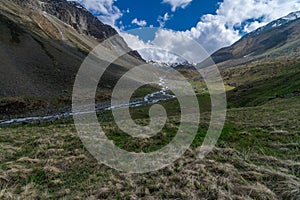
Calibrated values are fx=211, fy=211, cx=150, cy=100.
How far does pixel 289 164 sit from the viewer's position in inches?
433

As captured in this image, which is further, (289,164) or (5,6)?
(5,6)

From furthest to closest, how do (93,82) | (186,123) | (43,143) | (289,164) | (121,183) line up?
(93,82), (186,123), (43,143), (289,164), (121,183)

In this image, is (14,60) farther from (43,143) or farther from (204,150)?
(204,150)

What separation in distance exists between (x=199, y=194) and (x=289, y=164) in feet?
18.7

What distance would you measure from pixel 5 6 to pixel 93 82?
90.0m

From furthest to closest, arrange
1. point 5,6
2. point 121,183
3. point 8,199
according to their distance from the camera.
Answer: point 5,6 < point 121,183 < point 8,199

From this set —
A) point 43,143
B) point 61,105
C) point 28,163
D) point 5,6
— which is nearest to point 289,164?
point 28,163

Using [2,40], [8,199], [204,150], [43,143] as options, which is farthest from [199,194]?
[2,40]

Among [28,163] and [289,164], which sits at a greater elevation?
[289,164]

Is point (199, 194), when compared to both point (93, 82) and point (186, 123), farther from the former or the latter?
point (93, 82)

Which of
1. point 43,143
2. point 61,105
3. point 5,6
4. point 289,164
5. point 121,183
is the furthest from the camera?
point 5,6

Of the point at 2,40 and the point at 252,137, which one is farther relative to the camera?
the point at 2,40

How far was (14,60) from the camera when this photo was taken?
78.1 m

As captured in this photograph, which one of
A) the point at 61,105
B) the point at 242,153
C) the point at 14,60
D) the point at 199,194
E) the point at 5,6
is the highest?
the point at 5,6
